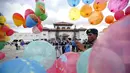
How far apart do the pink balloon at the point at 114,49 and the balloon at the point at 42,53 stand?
6.57 ft

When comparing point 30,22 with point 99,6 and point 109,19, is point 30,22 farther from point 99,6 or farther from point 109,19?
point 109,19

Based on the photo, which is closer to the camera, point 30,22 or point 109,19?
point 109,19

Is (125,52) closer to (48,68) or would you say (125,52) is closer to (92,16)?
(48,68)

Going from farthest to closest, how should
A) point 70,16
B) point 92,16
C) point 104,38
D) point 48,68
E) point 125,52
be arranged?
point 70,16
point 92,16
point 48,68
point 104,38
point 125,52

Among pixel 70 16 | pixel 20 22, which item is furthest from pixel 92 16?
pixel 20 22

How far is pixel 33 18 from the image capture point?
6.95 metres

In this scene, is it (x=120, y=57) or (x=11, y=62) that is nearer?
(x=120, y=57)

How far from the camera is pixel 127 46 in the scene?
1.29 meters

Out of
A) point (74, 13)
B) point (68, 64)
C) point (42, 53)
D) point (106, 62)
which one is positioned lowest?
point (68, 64)

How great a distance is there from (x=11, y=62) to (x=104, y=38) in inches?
43.6

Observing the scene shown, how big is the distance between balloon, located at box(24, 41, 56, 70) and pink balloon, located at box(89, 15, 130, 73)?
6.57 ft

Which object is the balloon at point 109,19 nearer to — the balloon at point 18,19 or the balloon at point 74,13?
the balloon at point 74,13

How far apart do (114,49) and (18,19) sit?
6.60m

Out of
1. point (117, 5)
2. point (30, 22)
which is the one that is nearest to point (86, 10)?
point (117, 5)
